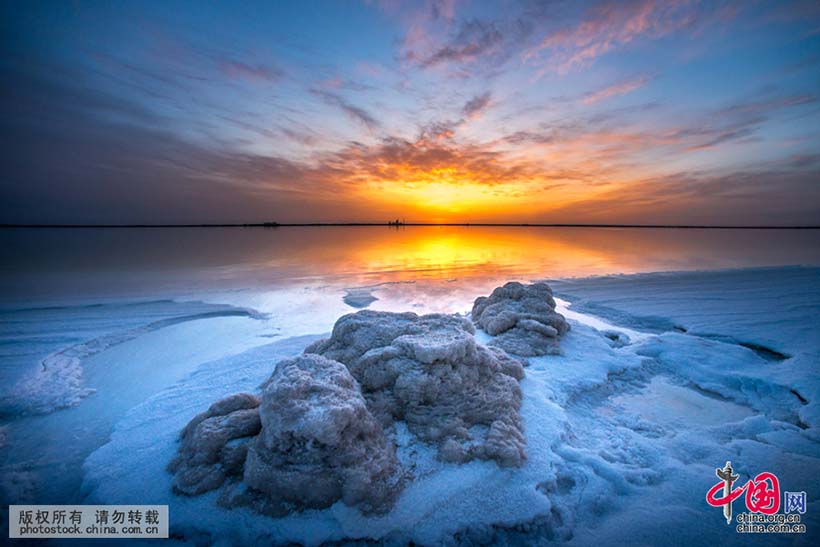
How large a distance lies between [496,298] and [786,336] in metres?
5.02

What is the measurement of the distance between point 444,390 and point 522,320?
3115 mm

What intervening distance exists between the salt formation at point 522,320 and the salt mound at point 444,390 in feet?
5.37

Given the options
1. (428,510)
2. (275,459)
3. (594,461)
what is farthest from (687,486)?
(275,459)

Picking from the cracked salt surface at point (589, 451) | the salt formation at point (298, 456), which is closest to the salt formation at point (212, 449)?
the salt formation at point (298, 456)

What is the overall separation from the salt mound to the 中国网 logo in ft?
5.19

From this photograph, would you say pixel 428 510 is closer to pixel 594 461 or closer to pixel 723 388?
pixel 594 461

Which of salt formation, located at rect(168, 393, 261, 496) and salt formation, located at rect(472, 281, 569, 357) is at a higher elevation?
salt formation, located at rect(472, 281, 569, 357)

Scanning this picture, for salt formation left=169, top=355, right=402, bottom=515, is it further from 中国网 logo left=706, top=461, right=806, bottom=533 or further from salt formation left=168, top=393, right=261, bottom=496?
中国网 logo left=706, top=461, right=806, bottom=533

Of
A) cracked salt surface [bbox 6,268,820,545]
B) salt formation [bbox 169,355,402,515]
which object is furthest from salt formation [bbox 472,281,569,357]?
salt formation [bbox 169,355,402,515]

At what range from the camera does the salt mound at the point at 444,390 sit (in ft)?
10.1

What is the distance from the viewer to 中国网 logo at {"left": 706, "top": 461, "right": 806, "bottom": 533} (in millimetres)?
2459

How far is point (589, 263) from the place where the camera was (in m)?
17.2

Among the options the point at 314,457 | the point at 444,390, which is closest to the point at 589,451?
the point at 444,390

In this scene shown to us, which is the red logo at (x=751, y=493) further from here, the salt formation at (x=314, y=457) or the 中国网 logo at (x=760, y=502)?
the salt formation at (x=314, y=457)
